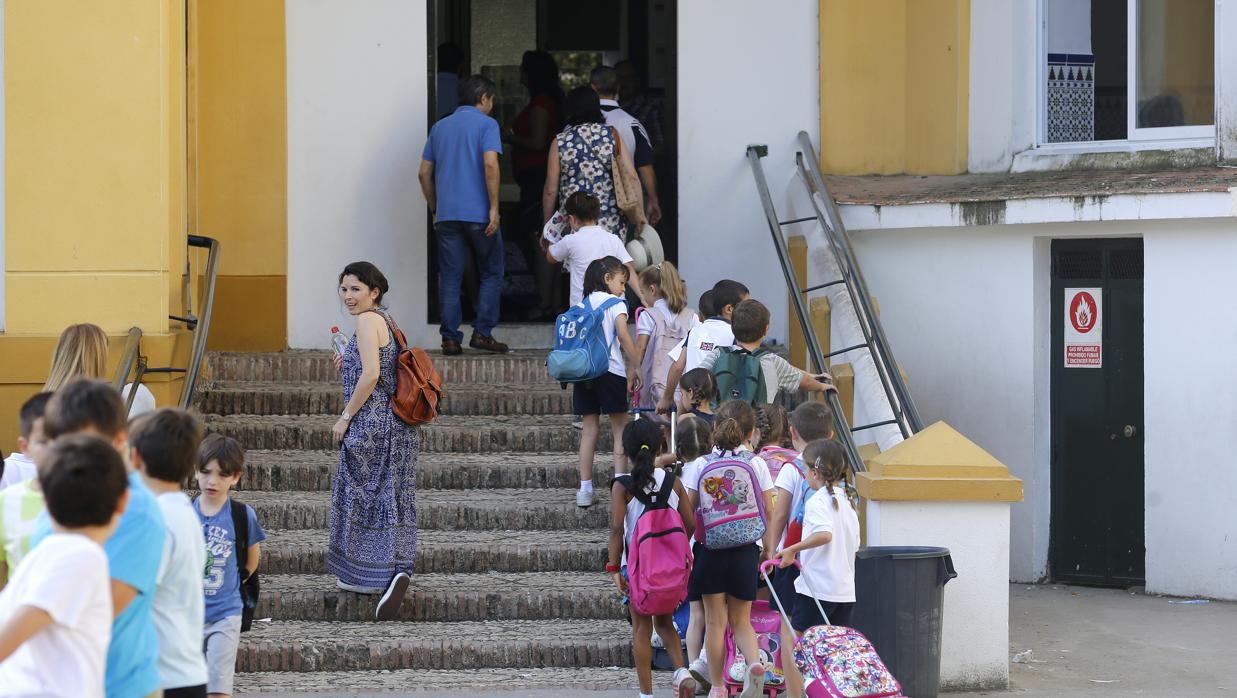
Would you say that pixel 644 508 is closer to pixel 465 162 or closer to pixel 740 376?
pixel 740 376

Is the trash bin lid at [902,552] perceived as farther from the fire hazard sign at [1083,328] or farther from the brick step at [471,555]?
the fire hazard sign at [1083,328]

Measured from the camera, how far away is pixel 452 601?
24.4 feet

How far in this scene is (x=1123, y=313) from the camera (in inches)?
370

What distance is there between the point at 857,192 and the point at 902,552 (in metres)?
4.12

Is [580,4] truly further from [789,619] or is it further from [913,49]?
[789,619]

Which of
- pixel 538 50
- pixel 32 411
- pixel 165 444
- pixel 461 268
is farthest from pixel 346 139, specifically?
pixel 165 444

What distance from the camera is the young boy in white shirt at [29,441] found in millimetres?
4219

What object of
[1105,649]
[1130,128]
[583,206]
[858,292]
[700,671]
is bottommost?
[1105,649]

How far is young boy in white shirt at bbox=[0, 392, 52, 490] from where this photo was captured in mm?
4219

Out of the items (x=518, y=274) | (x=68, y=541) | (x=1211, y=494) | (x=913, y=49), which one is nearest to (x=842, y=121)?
(x=913, y=49)

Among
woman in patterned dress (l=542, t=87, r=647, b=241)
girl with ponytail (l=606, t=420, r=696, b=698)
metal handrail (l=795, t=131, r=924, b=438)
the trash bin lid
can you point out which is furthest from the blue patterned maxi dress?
woman in patterned dress (l=542, t=87, r=647, b=241)

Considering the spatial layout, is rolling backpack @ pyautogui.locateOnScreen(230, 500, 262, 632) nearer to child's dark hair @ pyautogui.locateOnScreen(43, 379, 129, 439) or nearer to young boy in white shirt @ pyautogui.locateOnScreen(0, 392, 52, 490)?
young boy in white shirt @ pyautogui.locateOnScreen(0, 392, 52, 490)

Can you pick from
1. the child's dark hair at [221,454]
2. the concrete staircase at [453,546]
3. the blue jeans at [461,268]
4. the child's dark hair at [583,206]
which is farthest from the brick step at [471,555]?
the child's dark hair at [221,454]

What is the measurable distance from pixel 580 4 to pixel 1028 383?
5776 mm
